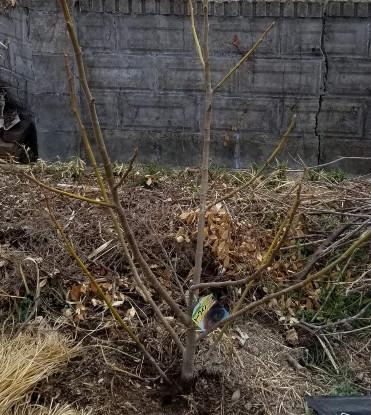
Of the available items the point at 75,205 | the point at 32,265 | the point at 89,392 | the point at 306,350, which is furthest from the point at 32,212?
the point at 306,350

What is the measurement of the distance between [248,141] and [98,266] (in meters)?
2.55

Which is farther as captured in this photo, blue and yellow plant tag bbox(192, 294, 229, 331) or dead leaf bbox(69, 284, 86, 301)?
dead leaf bbox(69, 284, 86, 301)

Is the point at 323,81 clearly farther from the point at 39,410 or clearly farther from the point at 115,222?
the point at 39,410

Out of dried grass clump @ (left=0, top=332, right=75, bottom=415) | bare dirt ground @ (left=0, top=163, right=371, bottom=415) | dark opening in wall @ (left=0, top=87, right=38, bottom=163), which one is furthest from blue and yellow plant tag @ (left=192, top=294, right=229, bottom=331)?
dark opening in wall @ (left=0, top=87, right=38, bottom=163)

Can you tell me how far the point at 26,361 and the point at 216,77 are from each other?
132 inches

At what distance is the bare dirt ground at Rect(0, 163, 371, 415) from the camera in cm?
298

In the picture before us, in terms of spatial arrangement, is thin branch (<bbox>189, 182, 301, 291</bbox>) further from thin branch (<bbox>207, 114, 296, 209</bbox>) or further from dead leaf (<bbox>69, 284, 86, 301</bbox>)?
dead leaf (<bbox>69, 284, 86, 301</bbox>)

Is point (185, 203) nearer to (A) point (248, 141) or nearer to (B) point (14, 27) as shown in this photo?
(A) point (248, 141)

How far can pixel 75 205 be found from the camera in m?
4.02

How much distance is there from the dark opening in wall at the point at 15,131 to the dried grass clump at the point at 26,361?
2846 millimetres

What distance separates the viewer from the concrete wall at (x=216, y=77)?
547 centimetres

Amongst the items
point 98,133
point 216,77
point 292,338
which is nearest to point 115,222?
point 98,133

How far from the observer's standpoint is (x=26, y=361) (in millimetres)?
2885

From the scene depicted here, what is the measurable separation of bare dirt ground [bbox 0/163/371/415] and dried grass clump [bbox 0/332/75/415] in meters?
0.07
